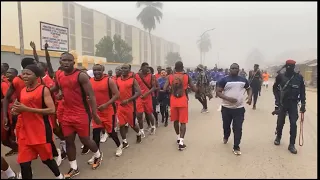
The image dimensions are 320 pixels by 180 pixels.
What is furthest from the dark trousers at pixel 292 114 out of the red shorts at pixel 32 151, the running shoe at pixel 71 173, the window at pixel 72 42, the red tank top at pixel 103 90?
the window at pixel 72 42

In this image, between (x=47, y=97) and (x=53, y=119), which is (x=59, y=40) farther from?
(x=47, y=97)

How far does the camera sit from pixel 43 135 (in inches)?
144

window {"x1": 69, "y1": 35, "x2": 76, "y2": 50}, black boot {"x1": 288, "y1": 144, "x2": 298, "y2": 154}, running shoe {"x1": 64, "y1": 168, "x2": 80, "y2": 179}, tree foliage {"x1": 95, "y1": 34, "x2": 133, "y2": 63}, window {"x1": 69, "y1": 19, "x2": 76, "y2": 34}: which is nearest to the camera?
running shoe {"x1": 64, "y1": 168, "x2": 80, "y2": 179}

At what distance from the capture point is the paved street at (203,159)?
14.6ft

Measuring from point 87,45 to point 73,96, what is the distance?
52.0 metres

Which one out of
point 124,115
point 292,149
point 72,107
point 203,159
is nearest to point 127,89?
point 124,115

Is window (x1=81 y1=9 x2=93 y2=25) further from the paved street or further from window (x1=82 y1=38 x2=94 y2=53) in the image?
the paved street

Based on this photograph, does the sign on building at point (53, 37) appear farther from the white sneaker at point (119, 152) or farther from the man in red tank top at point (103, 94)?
the white sneaker at point (119, 152)

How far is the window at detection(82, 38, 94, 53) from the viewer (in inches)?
2089

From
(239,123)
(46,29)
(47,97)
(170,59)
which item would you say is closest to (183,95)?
(239,123)

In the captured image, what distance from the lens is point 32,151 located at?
3.67 metres

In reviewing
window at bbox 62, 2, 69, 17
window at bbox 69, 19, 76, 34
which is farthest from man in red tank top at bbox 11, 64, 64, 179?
window at bbox 69, 19, 76, 34

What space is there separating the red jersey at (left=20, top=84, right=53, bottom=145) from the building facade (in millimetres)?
23800

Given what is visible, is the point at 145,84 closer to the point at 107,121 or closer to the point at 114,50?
the point at 107,121
